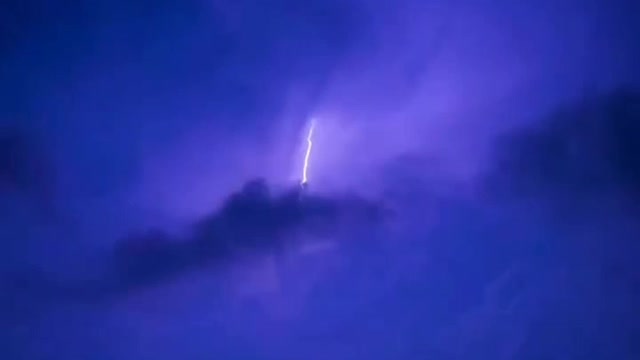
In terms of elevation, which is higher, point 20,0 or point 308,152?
point 20,0

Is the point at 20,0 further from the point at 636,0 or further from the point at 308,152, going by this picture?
the point at 636,0

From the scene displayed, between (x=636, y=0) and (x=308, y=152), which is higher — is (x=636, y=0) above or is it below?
above

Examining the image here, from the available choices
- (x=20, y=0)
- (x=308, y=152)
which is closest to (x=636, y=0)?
(x=308, y=152)
